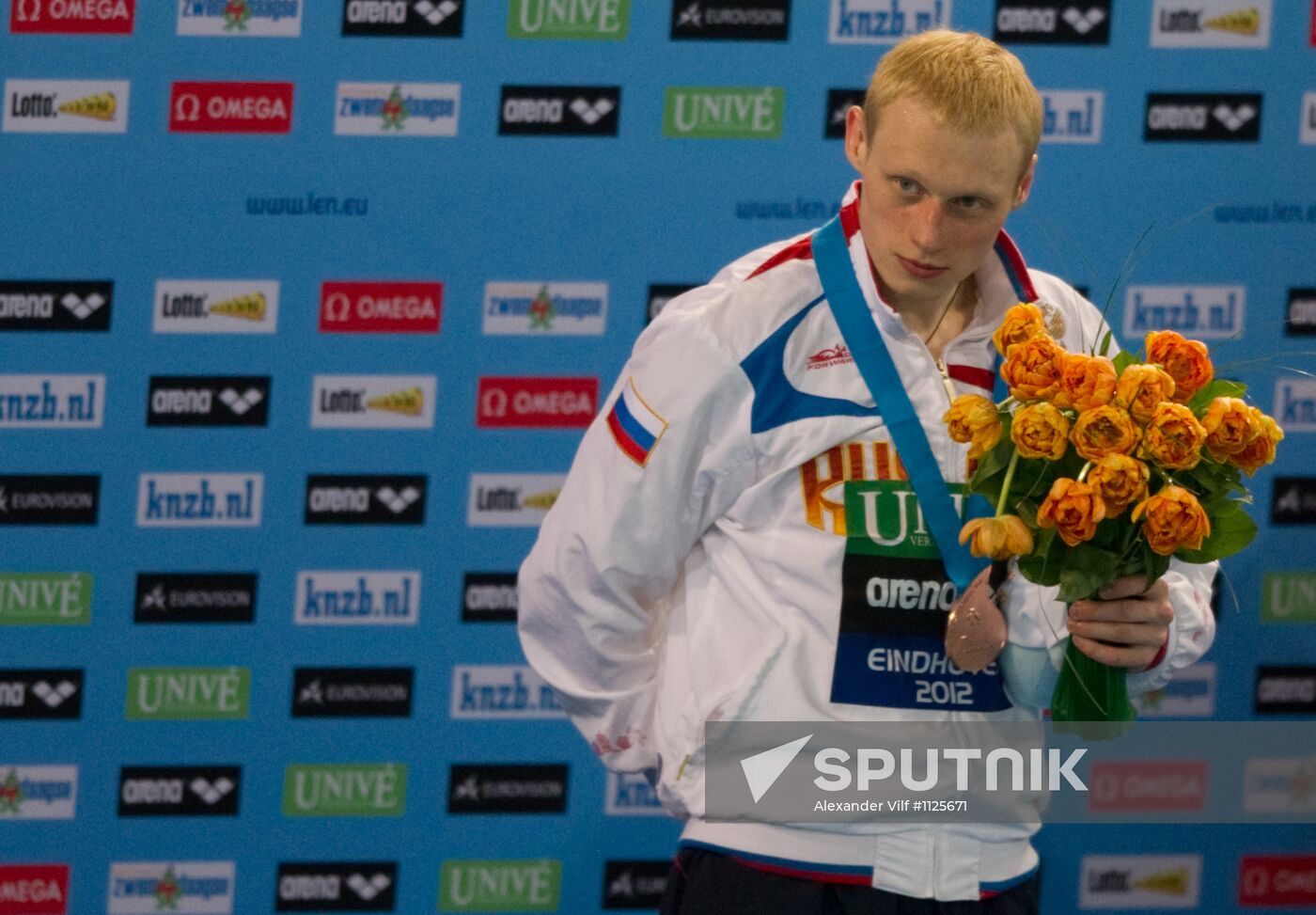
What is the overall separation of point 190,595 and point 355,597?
0.36 metres

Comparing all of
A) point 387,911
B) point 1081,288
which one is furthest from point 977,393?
point 387,911

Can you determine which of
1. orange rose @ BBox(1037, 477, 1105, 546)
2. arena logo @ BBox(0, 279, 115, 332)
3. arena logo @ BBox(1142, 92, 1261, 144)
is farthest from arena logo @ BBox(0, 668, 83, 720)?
arena logo @ BBox(1142, 92, 1261, 144)

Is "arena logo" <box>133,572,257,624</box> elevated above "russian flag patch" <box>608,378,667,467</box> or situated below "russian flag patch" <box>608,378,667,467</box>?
below

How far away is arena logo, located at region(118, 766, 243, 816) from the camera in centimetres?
367

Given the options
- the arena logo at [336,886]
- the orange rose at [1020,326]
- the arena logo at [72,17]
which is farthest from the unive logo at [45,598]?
the orange rose at [1020,326]

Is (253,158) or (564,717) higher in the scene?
(253,158)

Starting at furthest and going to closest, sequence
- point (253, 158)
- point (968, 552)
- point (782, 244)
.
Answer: point (253, 158) < point (782, 244) < point (968, 552)

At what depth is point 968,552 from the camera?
215 cm

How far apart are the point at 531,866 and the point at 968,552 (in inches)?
77.9

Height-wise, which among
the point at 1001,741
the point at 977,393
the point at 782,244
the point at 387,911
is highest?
the point at 782,244

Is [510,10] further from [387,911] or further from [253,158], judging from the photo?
[387,911]

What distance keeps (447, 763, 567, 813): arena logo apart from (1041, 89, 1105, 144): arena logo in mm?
1837

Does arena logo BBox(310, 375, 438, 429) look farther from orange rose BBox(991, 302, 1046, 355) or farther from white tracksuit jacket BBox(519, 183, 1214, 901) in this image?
orange rose BBox(991, 302, 1046, 355)

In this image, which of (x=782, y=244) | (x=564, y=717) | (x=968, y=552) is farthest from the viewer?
(x=564, y=717)
